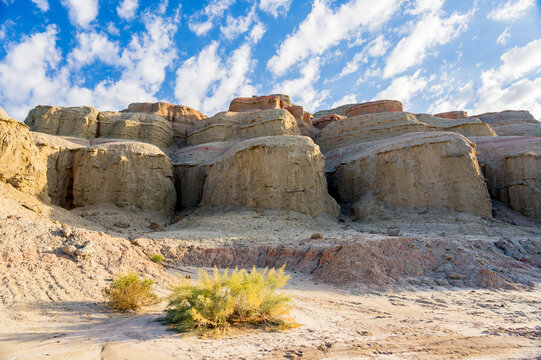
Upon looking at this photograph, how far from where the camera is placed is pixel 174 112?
39.8 m

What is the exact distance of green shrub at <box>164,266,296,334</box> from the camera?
5012 mm

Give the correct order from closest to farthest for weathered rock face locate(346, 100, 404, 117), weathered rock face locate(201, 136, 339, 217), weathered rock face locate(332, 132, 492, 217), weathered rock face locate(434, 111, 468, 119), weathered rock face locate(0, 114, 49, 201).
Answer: weathered rock face locate(0, 114, 49, 201) → weathered rock face locate(332, 132, 492, 217) → weathered rock face locate(201, 136, 339, 217) → weathered rock face locate(346, 100, 404, 117) → weathered rock face locate(434, 111, 468, 119)

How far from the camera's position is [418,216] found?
19.7 m

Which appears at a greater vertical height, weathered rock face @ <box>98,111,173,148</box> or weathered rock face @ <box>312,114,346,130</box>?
weathered rock face @ <box>312,114,346,130</box>

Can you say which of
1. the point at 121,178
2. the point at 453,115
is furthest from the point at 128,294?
the point at 453,115

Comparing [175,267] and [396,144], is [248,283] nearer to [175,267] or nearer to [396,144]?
[175,267]

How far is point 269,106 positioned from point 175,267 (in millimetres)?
32227

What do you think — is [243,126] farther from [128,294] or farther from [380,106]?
[128,294]

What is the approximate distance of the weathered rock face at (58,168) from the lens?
65.8 feet

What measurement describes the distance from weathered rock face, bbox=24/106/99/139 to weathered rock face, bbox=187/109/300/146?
9440 millimetres

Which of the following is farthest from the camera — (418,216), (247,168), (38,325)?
(247,168)

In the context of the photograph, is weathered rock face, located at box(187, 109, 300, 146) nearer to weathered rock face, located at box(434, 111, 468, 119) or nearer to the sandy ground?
the sandy ground

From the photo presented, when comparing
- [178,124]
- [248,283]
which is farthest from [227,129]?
[248,283]

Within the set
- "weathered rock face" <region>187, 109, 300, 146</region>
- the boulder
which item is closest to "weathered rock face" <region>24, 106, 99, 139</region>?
the boulder
